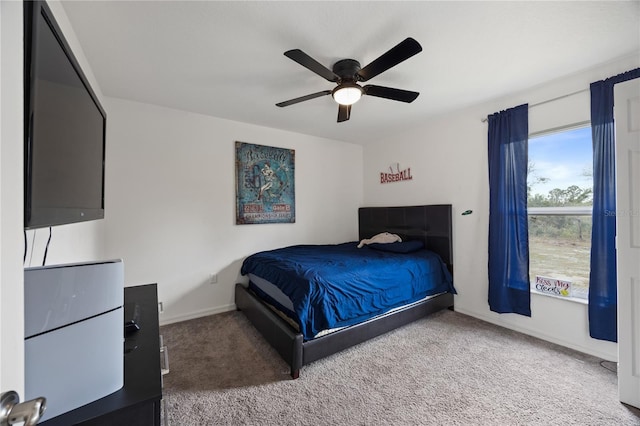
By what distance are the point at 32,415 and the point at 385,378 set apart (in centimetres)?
197

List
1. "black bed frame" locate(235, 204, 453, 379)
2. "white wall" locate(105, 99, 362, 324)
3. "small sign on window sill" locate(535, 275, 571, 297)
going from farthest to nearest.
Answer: "white wall" locate(105, 99, 362, 324)
"small sign on window sill" locate(535, 275, 571, 297)
"black bed frame" locate(235, 204, 453, 379)

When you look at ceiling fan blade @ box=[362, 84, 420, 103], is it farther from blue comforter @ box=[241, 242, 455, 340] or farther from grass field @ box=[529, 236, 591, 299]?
grass field @ box=[529, 236, 591, 299]

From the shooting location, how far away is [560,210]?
93.5 inches

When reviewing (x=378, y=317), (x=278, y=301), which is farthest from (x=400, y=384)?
(x=278, y=301)

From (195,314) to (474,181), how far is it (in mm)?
3614

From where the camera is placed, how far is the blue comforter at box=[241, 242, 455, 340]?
1.97 meters

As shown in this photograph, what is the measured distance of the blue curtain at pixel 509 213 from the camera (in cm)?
250

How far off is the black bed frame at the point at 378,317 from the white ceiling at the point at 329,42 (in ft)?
4.89

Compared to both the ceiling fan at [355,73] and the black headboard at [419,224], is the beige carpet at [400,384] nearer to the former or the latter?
the black headboard at [419,224]

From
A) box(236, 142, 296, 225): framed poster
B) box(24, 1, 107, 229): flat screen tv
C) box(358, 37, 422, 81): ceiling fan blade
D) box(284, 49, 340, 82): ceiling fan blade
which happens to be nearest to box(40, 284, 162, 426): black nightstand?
box(24, 1, 107, 229): flat screen tv

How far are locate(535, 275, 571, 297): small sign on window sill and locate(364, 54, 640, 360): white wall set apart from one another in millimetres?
73

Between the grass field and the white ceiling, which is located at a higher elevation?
the white ceiling

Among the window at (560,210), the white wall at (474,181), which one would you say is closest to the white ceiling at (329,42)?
the white wall at (474,181)

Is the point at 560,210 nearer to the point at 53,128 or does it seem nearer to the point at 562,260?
the point at 562,260
